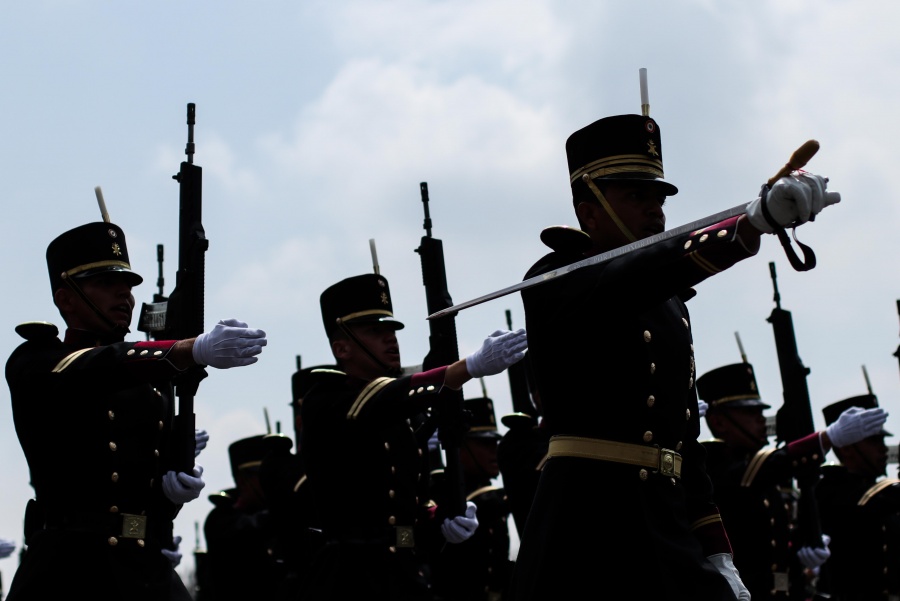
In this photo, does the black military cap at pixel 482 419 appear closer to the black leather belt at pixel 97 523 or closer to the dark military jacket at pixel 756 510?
the dark military jacket at pixel 756 510

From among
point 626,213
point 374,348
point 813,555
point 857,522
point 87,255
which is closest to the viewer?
point 626,213

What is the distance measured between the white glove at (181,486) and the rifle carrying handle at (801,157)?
4174 millimetres

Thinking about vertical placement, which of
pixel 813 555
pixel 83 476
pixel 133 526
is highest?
pixel 83 476

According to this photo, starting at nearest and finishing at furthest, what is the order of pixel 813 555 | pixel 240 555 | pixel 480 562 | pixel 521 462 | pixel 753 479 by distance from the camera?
pixel 753 479
pixel 521 462
pixel 813 555
pixel 480 562
pixel 240 555

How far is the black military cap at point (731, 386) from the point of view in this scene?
12320 millimetres

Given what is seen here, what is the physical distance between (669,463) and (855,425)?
637 cm

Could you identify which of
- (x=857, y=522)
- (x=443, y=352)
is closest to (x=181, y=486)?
(x=443, y=352)

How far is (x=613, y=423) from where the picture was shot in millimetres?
4719

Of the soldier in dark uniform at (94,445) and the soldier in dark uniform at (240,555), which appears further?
the soldier in dark uniform at (240,555)

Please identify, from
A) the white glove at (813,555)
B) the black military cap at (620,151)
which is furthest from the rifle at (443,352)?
the white glove at (813,555)

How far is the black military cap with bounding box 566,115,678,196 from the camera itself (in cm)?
522

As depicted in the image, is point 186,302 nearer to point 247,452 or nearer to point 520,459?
point 520,459

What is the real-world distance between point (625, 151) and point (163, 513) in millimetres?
3492

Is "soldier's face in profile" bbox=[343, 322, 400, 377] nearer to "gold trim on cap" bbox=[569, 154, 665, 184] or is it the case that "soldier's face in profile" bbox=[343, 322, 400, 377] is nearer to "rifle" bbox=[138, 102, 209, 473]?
"rifle" bbox=[138, 102, 209, 473]
